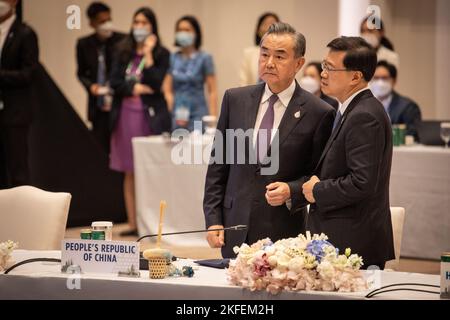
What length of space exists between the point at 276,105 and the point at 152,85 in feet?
11.7

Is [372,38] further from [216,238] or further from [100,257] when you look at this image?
[100,257]

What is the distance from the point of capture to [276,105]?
3.61 meters

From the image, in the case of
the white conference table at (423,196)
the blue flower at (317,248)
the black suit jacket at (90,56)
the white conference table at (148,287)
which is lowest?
the white conference table at (423,196)

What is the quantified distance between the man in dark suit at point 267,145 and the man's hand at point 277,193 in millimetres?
61

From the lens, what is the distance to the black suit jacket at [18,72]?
642cm

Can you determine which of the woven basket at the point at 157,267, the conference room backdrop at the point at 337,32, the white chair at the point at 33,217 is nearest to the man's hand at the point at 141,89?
the conference room backdrop at the point at 337,32

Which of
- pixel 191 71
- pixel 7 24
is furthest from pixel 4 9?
pixel 191 71

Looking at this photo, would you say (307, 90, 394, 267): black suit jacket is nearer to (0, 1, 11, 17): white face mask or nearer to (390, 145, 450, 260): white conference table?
(390, 145, 450, 260): white conference table

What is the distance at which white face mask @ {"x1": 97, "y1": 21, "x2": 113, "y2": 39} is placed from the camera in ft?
25.2

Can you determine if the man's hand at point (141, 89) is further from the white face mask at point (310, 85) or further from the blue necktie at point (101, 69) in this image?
the white face mask at point (310, 85)

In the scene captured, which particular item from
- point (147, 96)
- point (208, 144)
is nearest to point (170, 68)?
point (147, 96)

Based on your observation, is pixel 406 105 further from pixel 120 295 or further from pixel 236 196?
pixel 120 295

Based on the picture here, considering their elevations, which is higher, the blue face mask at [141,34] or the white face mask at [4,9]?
the white face mask at [4,9]

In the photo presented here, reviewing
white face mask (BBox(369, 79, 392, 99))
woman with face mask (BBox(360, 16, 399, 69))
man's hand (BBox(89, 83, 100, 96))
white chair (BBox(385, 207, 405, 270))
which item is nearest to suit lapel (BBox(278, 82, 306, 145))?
white chair (BBox(385, 207, 405, 270))
